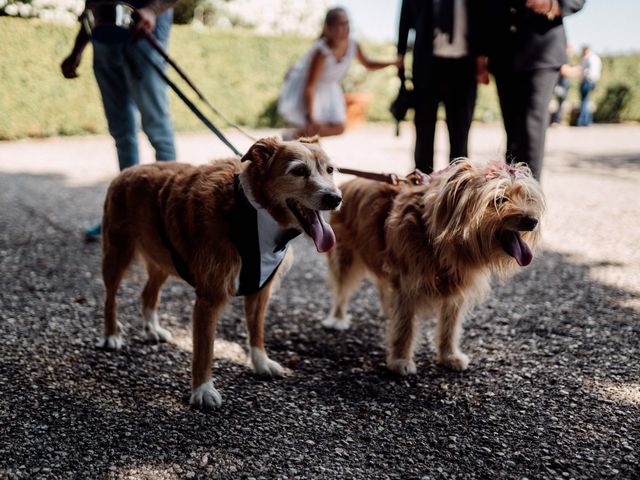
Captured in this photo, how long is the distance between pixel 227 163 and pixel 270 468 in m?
1.69

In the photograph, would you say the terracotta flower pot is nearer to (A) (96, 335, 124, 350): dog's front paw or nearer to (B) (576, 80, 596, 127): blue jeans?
(B) (576, 80, 596, 127): blue jeans

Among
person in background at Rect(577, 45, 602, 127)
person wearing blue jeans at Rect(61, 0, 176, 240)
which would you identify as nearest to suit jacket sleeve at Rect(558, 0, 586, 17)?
person wearing blue jeans at Rect(61, 0, 176, 240)

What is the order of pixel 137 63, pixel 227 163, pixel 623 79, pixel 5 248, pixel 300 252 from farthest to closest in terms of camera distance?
pixel 623 79 → pixel 300 252 → pixel 5 248 → pixel 137 63 → pixel 227 163

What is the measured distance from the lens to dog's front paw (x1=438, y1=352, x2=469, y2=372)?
3.73 metres

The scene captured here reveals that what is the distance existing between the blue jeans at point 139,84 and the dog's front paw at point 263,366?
243cm

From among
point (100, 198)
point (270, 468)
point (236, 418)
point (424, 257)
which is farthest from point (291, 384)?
point (100, 198)

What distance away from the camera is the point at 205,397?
3166mm

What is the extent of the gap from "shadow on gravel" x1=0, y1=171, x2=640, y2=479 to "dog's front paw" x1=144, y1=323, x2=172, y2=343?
0.27 ft

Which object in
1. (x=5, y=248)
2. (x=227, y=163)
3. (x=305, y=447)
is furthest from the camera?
(x=5, y=248)

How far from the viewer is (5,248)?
6164mm

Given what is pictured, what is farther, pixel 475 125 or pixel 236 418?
pixel 475 125

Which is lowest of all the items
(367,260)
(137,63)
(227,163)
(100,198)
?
(100,198)

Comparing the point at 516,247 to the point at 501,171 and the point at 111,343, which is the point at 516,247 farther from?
the point at 111,343

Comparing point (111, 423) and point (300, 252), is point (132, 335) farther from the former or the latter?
point (300, 252)
